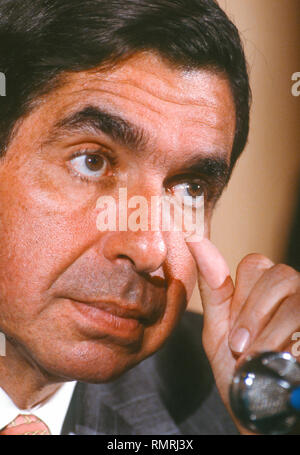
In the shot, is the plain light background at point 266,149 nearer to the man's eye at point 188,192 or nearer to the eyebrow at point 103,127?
the man's eye at point 188,192

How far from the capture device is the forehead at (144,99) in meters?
0.87

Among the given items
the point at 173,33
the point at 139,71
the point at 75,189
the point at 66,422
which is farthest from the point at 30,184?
the point at 66,422

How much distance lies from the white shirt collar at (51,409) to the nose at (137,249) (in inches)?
16.4

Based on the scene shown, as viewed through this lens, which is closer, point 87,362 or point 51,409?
point 87,362

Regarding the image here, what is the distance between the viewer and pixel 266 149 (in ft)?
3.69

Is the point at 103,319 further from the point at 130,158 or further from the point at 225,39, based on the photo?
the point at 225,39

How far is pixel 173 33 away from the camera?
0.91 metres

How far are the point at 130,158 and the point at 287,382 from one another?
0.49m

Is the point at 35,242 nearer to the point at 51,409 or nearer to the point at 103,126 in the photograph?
the point at 103,126

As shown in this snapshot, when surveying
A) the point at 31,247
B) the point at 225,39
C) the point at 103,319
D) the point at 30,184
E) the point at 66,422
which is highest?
the point at 225,39

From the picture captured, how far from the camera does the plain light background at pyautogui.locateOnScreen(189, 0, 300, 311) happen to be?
3.54 ft

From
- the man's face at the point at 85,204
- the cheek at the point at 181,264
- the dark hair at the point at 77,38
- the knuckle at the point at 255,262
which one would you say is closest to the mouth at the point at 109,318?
the man's face at the point at 85,204

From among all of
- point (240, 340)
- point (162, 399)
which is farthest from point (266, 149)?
point (162, 399)

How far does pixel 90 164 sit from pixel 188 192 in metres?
0.25
